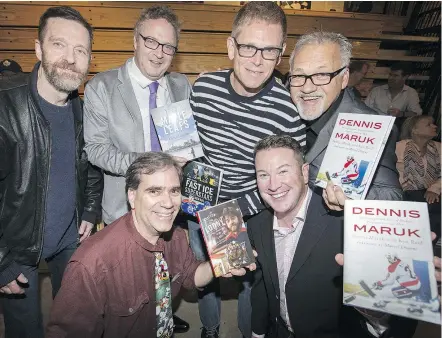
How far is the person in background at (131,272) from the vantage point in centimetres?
171

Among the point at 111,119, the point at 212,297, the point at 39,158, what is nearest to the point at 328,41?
the point at 111,119

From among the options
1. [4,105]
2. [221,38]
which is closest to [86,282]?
[4,105]

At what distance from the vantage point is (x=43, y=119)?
7.05ft

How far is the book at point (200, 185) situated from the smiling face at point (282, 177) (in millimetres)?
359

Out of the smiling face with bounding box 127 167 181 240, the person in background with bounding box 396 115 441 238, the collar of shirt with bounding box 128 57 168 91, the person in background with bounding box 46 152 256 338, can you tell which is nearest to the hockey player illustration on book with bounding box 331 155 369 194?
the person in background with bounding box 46 152 256 338

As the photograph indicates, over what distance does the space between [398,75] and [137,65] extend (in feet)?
17.7

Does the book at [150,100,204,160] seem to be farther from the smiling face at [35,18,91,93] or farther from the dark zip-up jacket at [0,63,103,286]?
the dark zip-up jacket at [0,63,103,286]

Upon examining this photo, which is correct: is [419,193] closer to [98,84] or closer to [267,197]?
[267,197]

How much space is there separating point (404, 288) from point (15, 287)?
229 cm

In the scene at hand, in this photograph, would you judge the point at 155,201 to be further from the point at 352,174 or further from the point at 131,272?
the point at 352,174

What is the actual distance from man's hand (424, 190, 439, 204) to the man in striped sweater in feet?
9.28

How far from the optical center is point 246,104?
2.27 m

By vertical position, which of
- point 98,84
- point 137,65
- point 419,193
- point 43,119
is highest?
point 137,65

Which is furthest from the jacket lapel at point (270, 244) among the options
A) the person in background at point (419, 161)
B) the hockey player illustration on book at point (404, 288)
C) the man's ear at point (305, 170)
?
the person in background at point (419, 161)
